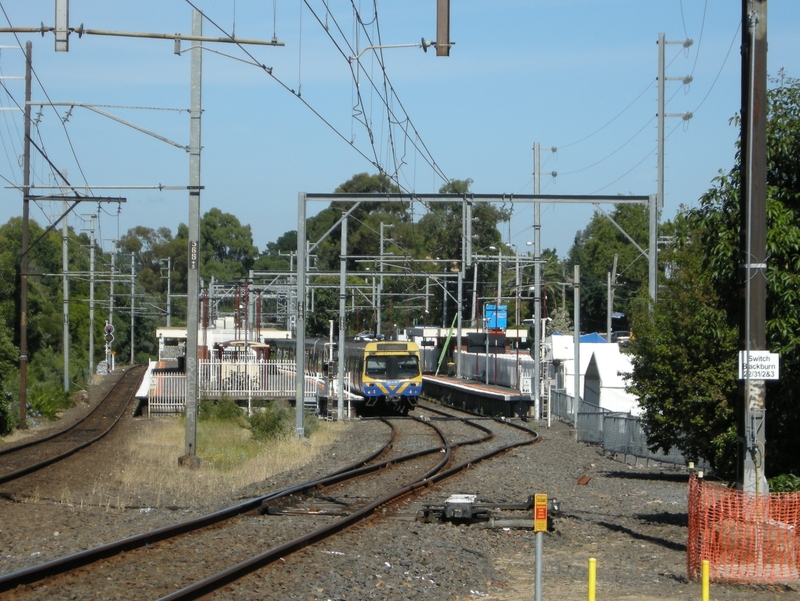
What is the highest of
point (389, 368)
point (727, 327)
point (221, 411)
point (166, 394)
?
point (727, 327)

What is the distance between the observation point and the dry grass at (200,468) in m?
15.7

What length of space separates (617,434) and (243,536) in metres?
16.1

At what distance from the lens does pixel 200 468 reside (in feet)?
64.7

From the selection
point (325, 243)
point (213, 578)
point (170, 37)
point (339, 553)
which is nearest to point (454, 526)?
point (339, 553)

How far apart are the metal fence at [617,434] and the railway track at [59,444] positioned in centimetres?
1294

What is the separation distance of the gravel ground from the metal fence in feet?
18.6

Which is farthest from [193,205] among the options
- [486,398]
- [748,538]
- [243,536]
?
[486,398]

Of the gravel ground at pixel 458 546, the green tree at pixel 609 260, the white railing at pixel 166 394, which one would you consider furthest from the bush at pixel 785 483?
the green tree at pixel 609 260

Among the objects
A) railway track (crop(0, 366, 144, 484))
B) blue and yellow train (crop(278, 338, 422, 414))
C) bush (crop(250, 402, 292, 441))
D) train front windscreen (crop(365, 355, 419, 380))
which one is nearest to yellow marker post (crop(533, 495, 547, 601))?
railway track (crop(0, 366, 144, 484))

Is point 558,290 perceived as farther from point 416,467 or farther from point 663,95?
point 416,467

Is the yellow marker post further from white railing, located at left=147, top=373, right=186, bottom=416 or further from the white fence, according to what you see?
white railing, located at left=147, top=373, right=186, bottom=416

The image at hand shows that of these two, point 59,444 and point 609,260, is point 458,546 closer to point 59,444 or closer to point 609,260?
point 59,444

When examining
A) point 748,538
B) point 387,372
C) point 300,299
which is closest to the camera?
point 748,538

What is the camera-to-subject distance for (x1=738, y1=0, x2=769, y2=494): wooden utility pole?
9.98 meters
